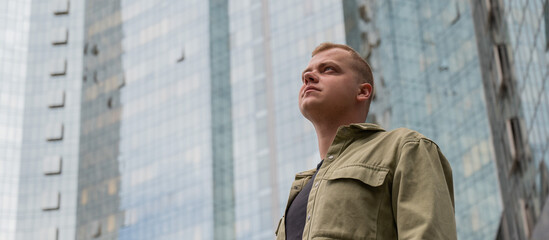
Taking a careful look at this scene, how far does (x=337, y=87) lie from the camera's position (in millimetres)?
5621

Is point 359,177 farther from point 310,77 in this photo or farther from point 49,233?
point 49,233

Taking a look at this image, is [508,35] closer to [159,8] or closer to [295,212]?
[295,212]

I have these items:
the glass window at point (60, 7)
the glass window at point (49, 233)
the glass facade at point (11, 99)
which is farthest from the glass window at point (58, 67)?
the glass window at point (49, 233)

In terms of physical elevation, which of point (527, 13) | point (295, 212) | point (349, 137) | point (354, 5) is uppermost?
point (354, 5)

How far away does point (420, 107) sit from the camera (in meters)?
84.2

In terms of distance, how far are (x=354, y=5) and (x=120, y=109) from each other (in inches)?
1347

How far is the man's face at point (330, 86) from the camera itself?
5.58m

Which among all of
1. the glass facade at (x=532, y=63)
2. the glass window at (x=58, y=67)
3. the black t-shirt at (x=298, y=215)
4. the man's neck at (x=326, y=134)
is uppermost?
the glass window at (x=58, y=67)

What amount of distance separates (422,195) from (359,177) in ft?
1.34

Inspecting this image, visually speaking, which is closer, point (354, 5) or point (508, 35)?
point (508, 35)

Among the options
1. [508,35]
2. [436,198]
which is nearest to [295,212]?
[436,198]

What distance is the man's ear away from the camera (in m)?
5.67

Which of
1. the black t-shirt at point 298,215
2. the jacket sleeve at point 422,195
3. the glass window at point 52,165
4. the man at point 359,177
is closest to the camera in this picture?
the jacket sleeve at point 422,195

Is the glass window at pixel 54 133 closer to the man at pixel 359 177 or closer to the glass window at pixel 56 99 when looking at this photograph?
the glass window at pixel 56 99
